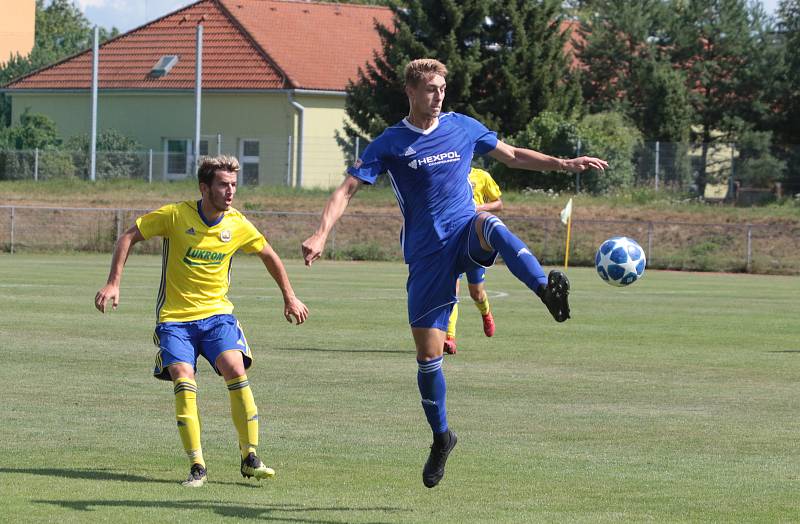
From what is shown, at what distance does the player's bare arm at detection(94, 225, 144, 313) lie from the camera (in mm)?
8164

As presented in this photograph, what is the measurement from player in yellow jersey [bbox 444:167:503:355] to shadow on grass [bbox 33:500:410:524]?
7.59 m

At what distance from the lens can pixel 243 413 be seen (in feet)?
27.4

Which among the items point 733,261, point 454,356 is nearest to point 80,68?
point 733,261

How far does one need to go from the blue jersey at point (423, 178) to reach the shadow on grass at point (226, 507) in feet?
5.03

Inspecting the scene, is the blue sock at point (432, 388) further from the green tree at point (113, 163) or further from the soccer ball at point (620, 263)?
the green tree at point (113, 163)

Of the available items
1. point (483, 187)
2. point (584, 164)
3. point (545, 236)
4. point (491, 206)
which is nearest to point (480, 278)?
point (491, 206)

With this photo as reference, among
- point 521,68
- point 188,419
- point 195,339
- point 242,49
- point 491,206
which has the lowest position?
point 188,419

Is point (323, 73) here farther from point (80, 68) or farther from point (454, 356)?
point (454, 356)

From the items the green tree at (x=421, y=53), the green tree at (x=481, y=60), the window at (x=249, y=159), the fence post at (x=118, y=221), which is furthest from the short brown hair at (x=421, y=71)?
the window at (x=249, y=159)

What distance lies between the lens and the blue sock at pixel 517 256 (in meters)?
7.51

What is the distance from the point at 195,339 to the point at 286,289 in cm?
63

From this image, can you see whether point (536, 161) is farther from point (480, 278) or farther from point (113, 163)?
point (113, 163)

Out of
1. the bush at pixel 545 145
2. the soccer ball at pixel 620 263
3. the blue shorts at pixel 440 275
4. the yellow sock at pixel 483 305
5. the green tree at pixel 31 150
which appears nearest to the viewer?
the blue shorts at pixel 440 275

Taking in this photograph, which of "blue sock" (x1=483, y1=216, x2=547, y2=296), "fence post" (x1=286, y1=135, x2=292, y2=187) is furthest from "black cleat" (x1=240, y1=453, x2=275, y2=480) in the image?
"fence post" (x1=286, y1=135, x2=292, y2=187)
